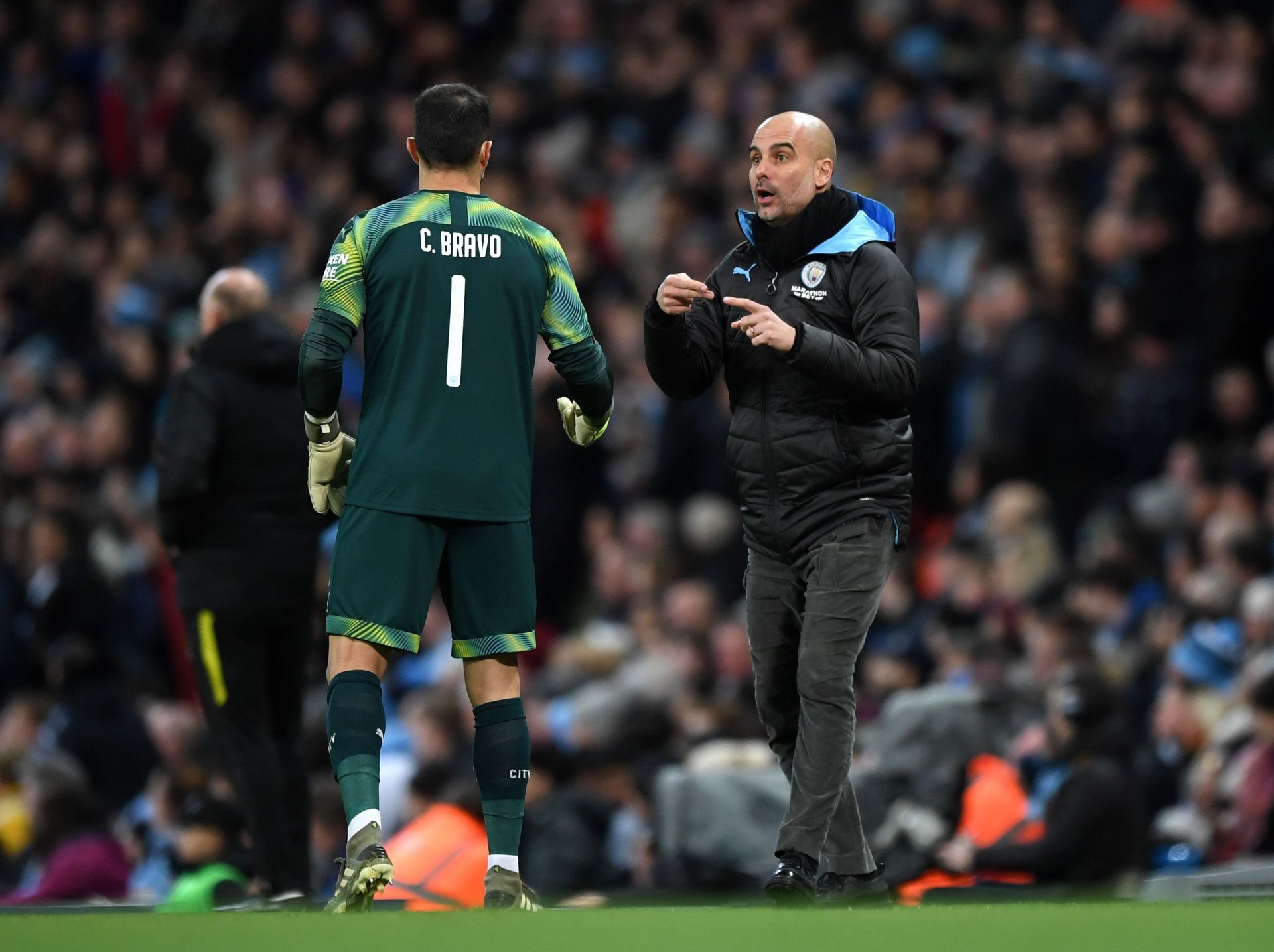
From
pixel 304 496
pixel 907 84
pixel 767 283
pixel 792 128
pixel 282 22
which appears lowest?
pixel 304 496

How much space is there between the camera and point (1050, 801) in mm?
8227

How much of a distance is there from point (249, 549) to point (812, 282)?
234 centimetres

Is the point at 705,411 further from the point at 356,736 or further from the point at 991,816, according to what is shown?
the point at 356,736

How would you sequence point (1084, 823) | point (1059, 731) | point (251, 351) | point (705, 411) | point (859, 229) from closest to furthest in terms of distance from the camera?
point (859, 229)
point (251, 351)
point (1084, 823)
point (1059, 731)
point (705, 411)

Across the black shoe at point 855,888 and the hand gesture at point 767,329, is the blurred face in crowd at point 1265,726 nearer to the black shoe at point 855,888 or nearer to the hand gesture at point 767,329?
the black shoe at point 855,888

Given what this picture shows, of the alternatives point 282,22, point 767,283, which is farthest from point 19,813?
point 282,22

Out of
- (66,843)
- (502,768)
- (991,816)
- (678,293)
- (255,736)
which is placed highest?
(678,293)

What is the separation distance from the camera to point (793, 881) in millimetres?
5617

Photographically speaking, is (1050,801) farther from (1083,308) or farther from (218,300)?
(1083,308)

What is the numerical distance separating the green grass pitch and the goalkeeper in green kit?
815 mm

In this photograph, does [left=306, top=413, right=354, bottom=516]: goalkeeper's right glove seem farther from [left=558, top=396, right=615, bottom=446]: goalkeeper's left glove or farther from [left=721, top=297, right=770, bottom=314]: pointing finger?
[left=721, top=297, right=770, bottom=314]: pointing finger

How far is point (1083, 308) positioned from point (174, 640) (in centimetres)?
641

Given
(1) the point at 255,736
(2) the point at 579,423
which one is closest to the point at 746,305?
(2) the point at 579,423

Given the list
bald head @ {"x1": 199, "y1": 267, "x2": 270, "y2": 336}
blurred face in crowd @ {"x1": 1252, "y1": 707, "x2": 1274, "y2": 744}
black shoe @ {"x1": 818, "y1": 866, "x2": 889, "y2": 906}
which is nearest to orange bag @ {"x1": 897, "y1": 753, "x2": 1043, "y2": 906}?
blurred face in crowd @ {"x1": 1252, "y1": 707, "x2": 1274, "y2": 744}
